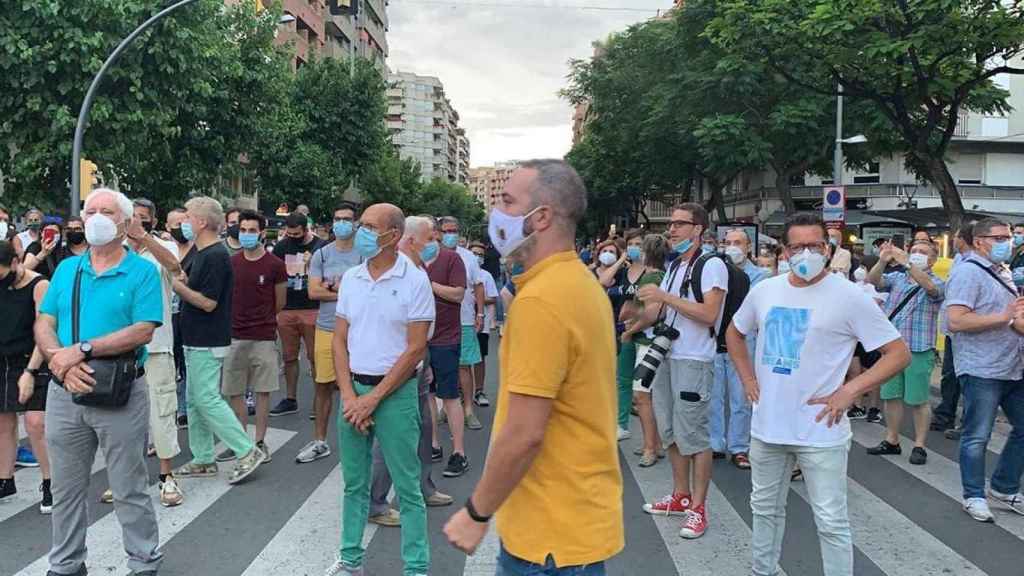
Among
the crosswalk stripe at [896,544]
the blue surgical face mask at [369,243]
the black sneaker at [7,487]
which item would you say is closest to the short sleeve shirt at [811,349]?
the crosswalk stripe at [896,544]

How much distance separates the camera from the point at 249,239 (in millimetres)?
7016

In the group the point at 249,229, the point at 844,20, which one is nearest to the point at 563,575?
the point at 249,229

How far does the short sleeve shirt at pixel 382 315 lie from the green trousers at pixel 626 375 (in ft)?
12.1

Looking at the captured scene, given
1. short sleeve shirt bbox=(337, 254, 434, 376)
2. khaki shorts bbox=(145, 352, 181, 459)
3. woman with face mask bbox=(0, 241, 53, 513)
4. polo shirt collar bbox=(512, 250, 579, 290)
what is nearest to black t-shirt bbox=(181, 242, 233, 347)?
khaki shorts bbox=(145, 352, 181, 459)

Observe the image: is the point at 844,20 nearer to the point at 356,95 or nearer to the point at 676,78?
the point at 676,78

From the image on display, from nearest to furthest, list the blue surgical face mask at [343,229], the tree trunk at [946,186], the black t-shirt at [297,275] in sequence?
the blue surgical face mask at [343,229] < the black t-shirt at [297,275] < the tree trunk at [946,186]

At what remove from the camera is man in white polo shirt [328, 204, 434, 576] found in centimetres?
412

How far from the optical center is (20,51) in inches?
538

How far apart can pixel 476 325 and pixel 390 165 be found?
4771 centimetres

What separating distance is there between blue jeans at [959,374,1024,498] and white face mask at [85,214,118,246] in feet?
18.1

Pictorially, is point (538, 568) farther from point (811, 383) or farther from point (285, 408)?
point (285, 408)

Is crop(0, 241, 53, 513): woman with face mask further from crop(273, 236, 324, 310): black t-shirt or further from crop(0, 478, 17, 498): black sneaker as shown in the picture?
crop(273, 236, 324, 310): black t-shirt

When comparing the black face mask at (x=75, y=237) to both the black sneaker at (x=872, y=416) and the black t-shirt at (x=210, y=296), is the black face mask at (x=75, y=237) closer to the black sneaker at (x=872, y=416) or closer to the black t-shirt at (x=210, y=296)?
the black t-shirt at (x=210, y=296)

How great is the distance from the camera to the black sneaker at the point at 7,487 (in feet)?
18.4
